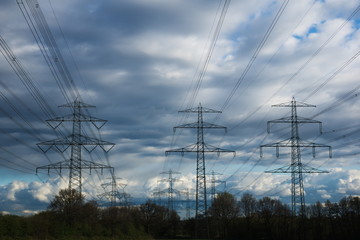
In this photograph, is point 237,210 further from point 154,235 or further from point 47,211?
point 47,211

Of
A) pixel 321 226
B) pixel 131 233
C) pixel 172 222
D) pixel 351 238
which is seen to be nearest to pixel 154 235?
pixel 172 222

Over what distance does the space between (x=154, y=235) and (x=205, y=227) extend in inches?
2595

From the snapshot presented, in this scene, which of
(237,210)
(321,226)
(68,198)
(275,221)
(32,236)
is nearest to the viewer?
(32,236)

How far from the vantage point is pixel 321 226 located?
286ft

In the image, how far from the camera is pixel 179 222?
14825cm

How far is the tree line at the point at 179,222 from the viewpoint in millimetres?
66938

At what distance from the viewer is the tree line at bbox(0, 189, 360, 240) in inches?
2635

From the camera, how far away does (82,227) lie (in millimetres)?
75750

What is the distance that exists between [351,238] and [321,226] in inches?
527

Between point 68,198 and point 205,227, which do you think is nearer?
point 68,198

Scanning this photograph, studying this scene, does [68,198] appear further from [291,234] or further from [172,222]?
[172,222]

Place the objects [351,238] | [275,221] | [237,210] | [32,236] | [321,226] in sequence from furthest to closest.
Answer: [237,210], [275,221], [321,226], [351,238], [32,236]

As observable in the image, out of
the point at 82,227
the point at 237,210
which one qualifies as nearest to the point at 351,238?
the point at 82,227

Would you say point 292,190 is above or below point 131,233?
above
